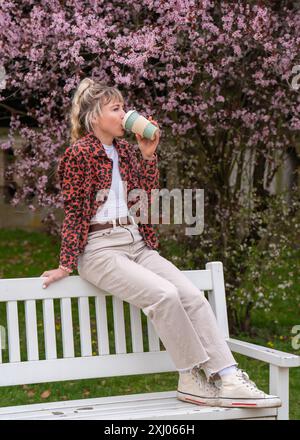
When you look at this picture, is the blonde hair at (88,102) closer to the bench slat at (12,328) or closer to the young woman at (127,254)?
the young woman at (127,254)

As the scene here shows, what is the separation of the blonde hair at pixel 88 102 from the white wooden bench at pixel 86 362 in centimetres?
74

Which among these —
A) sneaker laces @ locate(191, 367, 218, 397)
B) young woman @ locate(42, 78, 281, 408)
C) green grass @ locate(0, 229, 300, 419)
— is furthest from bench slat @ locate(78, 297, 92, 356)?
green grass @ locate(0, 229, 300, 419)

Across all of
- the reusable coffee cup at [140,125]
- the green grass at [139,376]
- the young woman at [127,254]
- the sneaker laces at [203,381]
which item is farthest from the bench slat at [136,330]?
the green grass at [139,376]

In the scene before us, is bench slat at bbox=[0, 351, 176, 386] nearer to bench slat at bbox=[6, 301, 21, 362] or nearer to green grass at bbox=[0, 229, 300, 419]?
bench slat at bbox=[6, 301, 21, 362]

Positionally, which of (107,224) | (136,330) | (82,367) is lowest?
(82,367)

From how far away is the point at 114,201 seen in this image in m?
3.99

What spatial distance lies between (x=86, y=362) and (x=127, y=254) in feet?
1.75

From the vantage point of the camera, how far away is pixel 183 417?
11.7ft

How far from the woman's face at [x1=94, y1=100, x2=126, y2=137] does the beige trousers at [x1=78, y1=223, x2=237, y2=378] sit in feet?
1.52

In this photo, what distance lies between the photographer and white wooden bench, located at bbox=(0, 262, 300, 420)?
3623mm

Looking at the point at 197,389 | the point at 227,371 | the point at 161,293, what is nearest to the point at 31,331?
the point at 161,293

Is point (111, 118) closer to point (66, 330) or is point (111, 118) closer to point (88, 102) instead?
point (88, 102)

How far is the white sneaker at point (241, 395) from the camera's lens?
3610 millimetres

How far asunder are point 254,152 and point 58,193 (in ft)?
5.27
